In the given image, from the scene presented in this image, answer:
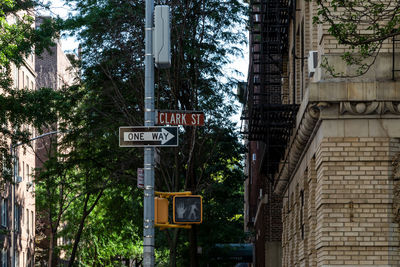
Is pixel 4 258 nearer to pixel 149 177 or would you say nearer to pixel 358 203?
pixel 149 177

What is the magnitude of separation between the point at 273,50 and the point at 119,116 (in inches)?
267

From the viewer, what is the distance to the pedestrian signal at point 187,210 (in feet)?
46.0

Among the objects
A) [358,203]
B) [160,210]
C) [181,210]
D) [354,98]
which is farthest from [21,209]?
[354,98]

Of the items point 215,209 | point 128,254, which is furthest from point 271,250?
point 128,254

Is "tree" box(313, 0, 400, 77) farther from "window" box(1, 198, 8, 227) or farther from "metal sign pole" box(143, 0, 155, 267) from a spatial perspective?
"window" box(1, 198, 8, 227)

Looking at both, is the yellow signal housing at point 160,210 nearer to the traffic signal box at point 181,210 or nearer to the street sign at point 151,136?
the traffic signal box at point 181,210

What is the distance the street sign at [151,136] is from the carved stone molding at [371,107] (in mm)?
2796

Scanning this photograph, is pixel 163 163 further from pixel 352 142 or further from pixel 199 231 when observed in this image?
pixel 352 142

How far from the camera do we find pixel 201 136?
28.0 meters

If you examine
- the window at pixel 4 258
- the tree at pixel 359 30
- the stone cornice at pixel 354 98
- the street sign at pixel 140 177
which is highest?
the tree at pixel 359 30

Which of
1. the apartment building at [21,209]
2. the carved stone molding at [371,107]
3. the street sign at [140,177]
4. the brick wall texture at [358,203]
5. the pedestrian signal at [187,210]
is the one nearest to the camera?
the brick wall texture at [358,203]

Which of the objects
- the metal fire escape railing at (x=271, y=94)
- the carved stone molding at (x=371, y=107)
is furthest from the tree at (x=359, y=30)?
the metal fire escape railing at (x=271, y=94)

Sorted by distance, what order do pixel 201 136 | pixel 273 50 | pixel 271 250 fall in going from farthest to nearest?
pixel 271 250 < pixel 201 136 < pixel 273 50

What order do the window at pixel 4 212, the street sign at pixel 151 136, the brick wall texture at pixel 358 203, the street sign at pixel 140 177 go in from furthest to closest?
1. the window at pixel 4 212
2. the street sign at pixel 140 177
3. the street sign at pixel 151 136
4. the brick wall texture at pixel 358 203
